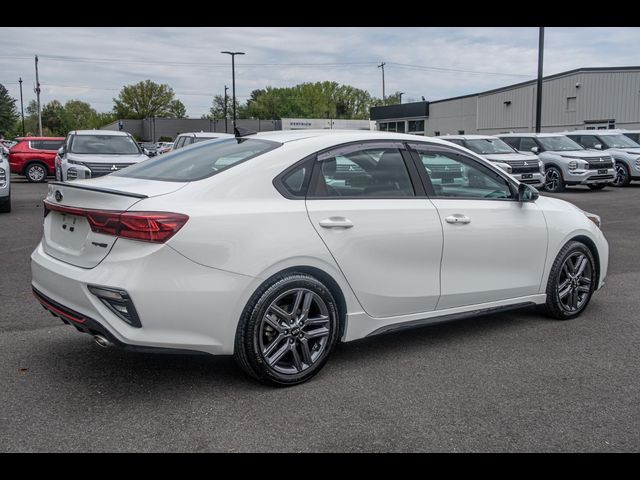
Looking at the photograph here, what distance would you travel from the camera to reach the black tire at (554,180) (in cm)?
1980

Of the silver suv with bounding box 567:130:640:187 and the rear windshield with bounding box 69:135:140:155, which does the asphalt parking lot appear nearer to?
the rear windshield with bounding box 69:135:140:155

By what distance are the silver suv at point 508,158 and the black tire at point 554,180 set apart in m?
0.80

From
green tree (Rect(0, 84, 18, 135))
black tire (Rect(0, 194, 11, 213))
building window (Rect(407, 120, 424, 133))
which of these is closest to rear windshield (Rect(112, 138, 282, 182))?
black tire (Rect(0, 194, 11, 213))

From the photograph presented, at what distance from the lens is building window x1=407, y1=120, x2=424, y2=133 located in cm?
6004

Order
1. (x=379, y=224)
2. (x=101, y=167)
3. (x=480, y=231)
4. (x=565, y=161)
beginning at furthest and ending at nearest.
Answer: (x=565, y=161)
(x=101, y=167)
(x=480, y=231)
(x=379, y=224)

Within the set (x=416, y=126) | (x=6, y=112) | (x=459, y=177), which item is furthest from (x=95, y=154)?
(x=6, y=112)

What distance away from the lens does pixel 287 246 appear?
13.4 ft

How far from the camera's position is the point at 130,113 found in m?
118

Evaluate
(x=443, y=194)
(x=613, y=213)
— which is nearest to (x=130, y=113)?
(x=613, y=213)

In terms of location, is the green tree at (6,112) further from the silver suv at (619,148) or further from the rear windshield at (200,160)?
the rear windshield at (200,160)

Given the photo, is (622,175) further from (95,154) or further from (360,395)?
(360,395)

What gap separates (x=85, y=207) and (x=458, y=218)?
2.51 meters

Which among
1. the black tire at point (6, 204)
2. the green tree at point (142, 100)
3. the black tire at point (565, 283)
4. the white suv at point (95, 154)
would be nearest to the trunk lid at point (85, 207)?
the black tire at point (565, 283)
